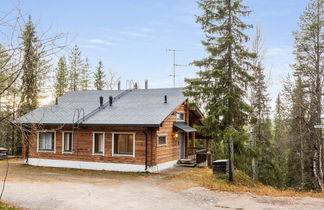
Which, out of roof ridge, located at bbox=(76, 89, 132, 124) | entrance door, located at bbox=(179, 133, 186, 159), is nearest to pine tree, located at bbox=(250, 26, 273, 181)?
entrance door, located at bbox=(179, 133, 186, 159)

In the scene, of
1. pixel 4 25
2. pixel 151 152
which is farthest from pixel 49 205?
pixel 151 152

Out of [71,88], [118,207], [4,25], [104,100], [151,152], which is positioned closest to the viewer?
[4,25]

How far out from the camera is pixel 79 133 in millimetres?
18281

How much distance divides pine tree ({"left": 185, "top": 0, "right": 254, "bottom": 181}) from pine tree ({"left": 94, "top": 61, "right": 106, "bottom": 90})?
2983 cm

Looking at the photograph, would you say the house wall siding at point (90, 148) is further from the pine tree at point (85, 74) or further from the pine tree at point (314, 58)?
the pine tree at point (85, 74)

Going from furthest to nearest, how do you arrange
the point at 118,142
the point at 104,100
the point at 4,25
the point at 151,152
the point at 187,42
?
the point at 187,42 → the point at 104,100 → the point at 118,142 → the point at 151,152 → the point at 4,25

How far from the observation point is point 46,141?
19391mm

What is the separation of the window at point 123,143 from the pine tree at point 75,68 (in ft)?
77.7

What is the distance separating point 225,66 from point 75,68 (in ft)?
97.3

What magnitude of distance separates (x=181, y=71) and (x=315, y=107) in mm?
10555

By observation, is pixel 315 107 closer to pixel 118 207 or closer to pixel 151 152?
pixel 151 152

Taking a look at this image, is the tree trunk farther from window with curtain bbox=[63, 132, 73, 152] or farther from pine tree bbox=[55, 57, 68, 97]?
pine tree bbox=[55, 57, 68, 97]

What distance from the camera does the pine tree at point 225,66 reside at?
1384 cm

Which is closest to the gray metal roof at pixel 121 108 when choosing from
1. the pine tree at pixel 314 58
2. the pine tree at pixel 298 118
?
the pine tree at pixel 298 118
